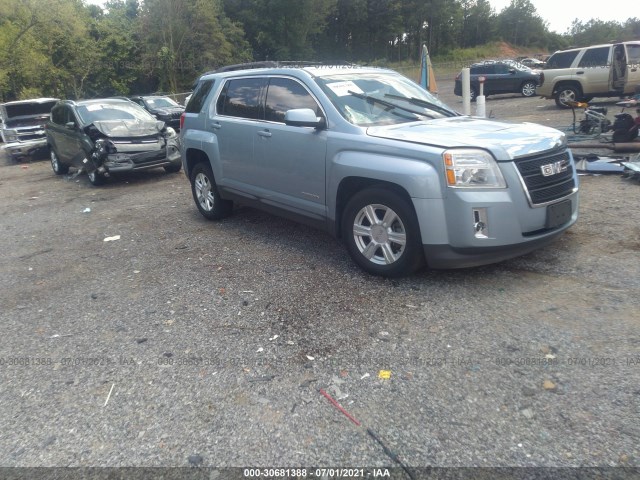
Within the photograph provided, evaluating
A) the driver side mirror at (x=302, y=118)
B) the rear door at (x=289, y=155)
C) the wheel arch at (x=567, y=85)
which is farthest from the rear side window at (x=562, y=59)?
the driver side mirror at (x=302, y=118)

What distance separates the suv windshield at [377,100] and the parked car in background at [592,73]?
1207 cm

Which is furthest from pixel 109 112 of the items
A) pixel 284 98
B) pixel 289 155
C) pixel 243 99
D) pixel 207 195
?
pixel 289 155

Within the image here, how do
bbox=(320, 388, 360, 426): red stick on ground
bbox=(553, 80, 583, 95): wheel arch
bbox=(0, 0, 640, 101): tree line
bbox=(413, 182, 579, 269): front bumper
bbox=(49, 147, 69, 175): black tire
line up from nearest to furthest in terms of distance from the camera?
bbox=(320, 388, 360, 426): red stick on ground < bbox=(413, 182, 579, 269): front bumper < bbox=(49, 147, 69, 175): black tire < bbox=(553, 80, 583, 95): wheel arch < bbox=(0, 0, 640, 101): tree line

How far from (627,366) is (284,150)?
3.66 meters

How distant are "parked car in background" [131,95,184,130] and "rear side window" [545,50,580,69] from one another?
13105 mm

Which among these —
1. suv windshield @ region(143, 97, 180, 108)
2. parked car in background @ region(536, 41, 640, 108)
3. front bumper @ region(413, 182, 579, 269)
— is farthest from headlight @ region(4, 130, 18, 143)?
parked car in background @ region(536, 41, 640, 108)

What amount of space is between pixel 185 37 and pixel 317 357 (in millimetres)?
40924

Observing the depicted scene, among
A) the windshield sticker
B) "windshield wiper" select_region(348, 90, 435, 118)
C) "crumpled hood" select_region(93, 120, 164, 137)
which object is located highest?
the windshield sticker

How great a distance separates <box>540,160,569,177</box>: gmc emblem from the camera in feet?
14.2

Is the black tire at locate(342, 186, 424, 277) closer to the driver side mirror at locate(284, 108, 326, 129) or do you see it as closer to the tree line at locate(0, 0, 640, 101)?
the driver side mirror at locate(284, 108, 326, 129)

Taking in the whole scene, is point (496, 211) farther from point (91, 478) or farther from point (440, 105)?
point (91, 478)

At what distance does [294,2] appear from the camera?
55844 mm

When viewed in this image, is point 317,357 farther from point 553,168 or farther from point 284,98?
point 284,98

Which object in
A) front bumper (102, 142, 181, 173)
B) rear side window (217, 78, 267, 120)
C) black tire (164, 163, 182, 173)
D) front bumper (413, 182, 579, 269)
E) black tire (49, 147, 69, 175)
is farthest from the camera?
black tire (49, 147, 69, 175)
